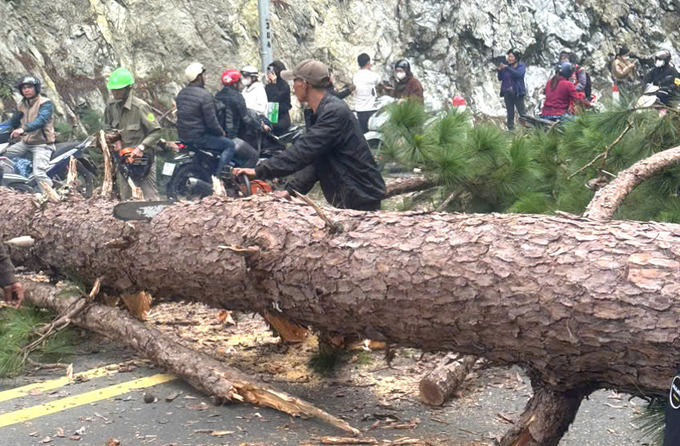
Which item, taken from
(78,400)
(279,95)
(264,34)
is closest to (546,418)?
(78,400)

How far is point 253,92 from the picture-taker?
12664 mm

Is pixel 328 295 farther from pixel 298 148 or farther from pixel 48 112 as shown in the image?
pixel 48 112

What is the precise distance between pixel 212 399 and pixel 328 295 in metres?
1.05

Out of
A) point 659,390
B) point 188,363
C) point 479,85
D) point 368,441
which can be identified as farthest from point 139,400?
point 479,85

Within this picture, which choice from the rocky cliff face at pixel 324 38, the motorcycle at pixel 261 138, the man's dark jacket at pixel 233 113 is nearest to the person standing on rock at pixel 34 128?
the man's dark jacket at pixel 233 113

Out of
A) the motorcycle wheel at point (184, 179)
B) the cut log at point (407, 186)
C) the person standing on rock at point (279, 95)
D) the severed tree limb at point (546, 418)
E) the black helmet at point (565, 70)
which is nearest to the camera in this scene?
the severed tree limb at point (546, 418)

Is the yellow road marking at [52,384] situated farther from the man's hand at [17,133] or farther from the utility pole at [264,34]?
the utility pole at [264,34]

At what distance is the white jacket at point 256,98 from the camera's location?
12.5 m

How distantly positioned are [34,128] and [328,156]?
5.49m

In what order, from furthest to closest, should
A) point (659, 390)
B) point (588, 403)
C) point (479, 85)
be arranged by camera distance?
point (479, 85), point (588, 403), point (659, 390)

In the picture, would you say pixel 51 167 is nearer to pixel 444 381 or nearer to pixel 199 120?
pixel 199 120

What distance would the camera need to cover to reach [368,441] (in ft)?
12.3

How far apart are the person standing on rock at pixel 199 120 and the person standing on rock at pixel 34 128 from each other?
1.58 meters

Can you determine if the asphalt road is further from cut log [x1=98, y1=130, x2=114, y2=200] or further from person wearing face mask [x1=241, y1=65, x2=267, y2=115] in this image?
person wearing face mask [x1=241, y1=65, x2=267, y2=115]
